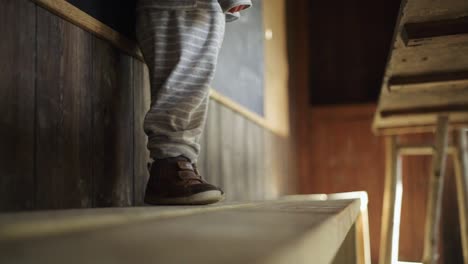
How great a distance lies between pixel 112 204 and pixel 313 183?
110 inches

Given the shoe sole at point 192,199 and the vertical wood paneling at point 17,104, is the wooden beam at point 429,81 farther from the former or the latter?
the vertical wood paneling at point 17,104

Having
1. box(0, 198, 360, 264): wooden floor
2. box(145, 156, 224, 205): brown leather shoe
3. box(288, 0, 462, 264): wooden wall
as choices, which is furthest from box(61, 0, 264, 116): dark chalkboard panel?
box(288, 0, 462, 264): wooden wall

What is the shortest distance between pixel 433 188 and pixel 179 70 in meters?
1.09

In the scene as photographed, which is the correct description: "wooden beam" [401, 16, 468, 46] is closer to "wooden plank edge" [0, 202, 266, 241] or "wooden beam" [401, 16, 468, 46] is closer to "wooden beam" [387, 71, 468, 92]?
"wooden beam" [387, 71, 468, 92]

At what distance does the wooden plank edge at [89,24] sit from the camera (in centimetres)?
84

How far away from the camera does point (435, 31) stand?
3.05 ft

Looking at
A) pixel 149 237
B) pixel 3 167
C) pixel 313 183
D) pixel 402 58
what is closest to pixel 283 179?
pixel 313 183

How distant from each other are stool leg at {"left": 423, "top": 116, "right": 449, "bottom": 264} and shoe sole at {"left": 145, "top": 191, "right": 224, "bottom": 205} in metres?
0.98

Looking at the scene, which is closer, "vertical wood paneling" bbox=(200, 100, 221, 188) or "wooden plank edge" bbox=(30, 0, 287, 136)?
"wooden plank edge" bbox=(30, 0, 287, 136)

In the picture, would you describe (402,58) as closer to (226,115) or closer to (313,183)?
(226,115)

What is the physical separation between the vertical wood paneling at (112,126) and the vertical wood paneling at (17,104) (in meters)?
0.18

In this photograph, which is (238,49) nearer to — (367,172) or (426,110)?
(426,110)

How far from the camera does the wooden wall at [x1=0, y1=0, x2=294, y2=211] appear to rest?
734 mm

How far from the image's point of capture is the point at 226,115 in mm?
1841
